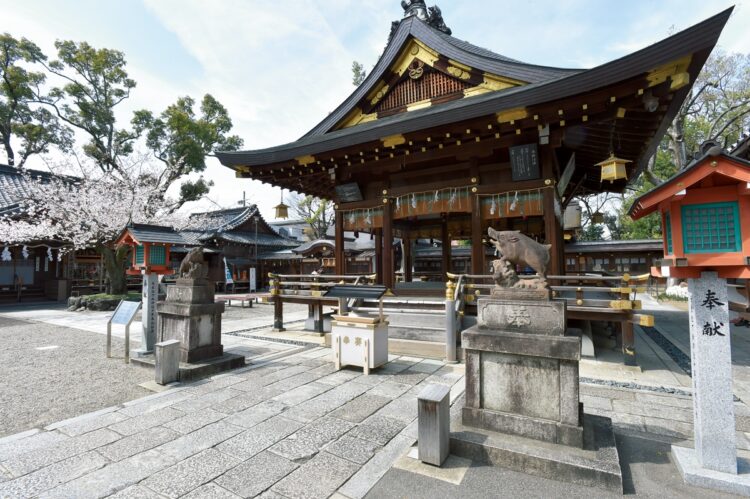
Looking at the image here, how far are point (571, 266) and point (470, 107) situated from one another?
1909 centimetres

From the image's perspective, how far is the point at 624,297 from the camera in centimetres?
655

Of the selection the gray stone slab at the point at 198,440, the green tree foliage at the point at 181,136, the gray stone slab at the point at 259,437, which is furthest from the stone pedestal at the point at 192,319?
the green tree foliage at the point at 181,136

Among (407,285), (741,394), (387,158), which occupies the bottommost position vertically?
(741,394)

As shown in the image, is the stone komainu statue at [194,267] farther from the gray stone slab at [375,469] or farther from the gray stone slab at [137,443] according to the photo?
the gray stone slab at [375,469]

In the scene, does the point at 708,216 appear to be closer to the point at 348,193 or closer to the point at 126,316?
the point at 348,193

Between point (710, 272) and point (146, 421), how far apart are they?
634 cm

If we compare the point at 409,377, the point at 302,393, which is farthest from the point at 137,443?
the point at 409,377

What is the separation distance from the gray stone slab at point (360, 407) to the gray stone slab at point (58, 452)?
2.56 meters

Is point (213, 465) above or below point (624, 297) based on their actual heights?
below

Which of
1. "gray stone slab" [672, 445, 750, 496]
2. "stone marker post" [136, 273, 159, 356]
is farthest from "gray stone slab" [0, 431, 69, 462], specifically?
"gray stone slab" [672, 445, 750, 496]

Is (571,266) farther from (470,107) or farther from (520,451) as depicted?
(520,451)

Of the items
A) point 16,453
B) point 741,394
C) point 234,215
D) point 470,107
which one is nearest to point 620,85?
point 470,107

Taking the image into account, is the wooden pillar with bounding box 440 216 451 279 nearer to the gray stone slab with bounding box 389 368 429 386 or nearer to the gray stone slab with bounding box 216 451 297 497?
the gray stone slab with bounding box 389 368 429 386

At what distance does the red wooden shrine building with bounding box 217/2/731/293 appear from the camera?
6477mm
